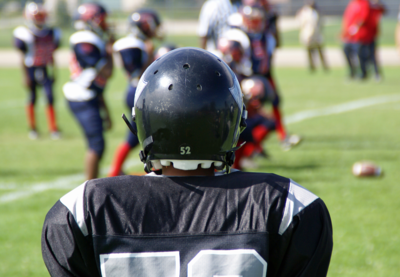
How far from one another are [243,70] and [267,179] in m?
3.97

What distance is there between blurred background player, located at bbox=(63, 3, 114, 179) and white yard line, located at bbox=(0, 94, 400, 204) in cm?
92

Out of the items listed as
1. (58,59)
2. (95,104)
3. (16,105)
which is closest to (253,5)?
(95,104)

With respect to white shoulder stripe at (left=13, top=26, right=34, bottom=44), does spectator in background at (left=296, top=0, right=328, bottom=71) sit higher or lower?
lower

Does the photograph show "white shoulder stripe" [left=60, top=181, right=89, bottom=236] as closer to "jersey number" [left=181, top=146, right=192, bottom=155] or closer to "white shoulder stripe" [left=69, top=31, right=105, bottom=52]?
"jersey number" [left=181, top=146, right=192, bottom=155]

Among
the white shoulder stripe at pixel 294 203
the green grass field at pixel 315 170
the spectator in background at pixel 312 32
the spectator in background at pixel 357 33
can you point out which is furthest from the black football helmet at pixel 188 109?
the spectator in background at pixel 312 32

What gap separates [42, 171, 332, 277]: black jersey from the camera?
1470 mm

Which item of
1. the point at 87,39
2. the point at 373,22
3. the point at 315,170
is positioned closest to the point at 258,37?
the point at 315,170

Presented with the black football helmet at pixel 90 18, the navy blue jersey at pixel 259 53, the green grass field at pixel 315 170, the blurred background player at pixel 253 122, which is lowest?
the green grass field at pixel 315 170

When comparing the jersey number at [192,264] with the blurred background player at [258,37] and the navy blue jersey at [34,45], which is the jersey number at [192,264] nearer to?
the blurred background player at [258,37]

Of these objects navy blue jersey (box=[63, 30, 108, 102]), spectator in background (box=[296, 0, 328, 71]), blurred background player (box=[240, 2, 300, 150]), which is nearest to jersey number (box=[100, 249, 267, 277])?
navy blue jersey (box=[63, 30, 108, 102])

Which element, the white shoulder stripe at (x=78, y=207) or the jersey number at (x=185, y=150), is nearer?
the white shoulder stripe at (x=78, y=207)

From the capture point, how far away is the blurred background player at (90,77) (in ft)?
15.6

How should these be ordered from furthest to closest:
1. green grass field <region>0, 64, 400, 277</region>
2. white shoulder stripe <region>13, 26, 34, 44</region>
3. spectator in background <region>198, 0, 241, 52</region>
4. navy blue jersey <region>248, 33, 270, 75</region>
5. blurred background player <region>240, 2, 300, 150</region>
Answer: white shoulder stripe <region>13, 26, 34, 44</region>, spectator in background <region>198, 0, 241, 52</region>, navy blue jersey <region>248, 33, 270, 75</region>, blurred background player <region>240, 2, 300, 150</region>, green grass field <region>0, 64, 400, 277</region>

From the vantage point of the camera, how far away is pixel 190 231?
1480 mm
